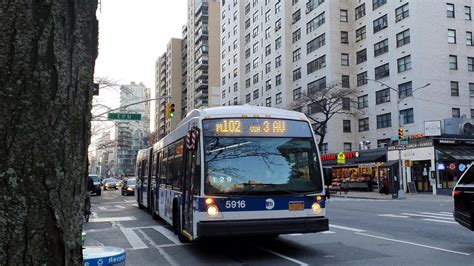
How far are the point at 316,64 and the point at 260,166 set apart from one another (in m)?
57.7

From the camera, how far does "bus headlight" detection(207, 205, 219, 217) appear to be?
9.01 metres

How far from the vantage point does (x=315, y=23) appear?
66.3 meters

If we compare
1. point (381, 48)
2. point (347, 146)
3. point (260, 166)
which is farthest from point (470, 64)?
point (260, 166)

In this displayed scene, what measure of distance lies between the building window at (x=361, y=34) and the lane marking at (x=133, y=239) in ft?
169

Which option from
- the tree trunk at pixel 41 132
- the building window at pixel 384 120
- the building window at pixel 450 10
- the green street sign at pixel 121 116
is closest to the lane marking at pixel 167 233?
the tree trunk at pixel 41 132

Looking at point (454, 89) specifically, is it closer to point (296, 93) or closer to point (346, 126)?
point (346, 126)

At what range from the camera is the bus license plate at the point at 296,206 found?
9.44 metres

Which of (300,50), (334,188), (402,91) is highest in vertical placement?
(300,50)

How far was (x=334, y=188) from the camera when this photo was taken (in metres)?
52.4

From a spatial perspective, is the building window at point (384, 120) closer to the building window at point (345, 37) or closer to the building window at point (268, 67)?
the building window at point (345, 37)

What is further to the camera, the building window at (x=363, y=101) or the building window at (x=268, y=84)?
the building window at (x=268, y=84)

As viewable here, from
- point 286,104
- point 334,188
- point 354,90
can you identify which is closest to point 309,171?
point 334,188

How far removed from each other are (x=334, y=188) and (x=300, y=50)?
25327 mm

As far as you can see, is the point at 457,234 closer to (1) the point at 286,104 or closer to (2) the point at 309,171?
(2) the point at 309,171
